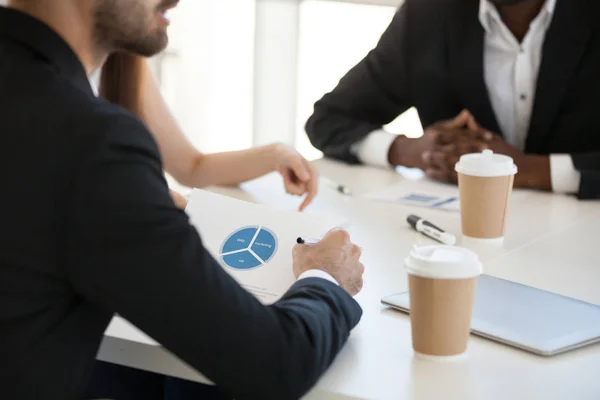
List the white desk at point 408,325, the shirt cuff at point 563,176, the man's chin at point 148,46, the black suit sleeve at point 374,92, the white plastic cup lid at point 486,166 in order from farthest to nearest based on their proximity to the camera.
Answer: the black suit sleeve at point 374,92, the shirt cuff at point 563,176, the white plastic cup lid at point 486,166, the man's chin at point 148,46, the white desk at point 408,325

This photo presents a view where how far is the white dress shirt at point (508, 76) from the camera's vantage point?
2.13m

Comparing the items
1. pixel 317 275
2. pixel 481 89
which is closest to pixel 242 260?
pixel 317 275

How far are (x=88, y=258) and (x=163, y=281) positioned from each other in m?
0.08

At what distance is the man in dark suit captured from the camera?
2.05m

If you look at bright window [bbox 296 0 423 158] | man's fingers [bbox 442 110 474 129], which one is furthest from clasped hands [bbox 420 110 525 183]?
bright window [bbox 296 0 423 158]

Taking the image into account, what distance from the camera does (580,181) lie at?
6.11ft

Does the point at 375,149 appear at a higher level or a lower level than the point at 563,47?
lower

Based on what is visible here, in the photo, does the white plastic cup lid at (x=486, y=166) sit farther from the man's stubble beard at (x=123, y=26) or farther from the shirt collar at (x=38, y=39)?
the shirt collar at (x=38, y=39)

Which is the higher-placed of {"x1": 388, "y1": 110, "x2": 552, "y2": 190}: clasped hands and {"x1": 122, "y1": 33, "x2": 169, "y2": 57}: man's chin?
{"x1": 122, "y1": 33, "x2": 169, "y2": 57}: man's chin

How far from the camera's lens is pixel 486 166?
4.87ft

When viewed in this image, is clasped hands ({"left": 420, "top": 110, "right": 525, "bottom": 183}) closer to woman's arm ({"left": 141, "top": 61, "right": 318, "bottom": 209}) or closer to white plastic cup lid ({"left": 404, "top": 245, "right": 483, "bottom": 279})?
woman's arm ({"left": 141, "top": 61, "right": 318, "bottom": 209})

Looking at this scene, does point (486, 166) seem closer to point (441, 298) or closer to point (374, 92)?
point (441, 298)

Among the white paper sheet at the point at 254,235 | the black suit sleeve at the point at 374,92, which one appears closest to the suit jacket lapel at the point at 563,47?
the black suit sleeve at the point at 374,92

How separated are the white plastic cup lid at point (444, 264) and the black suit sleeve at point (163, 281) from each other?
0.54 ft
